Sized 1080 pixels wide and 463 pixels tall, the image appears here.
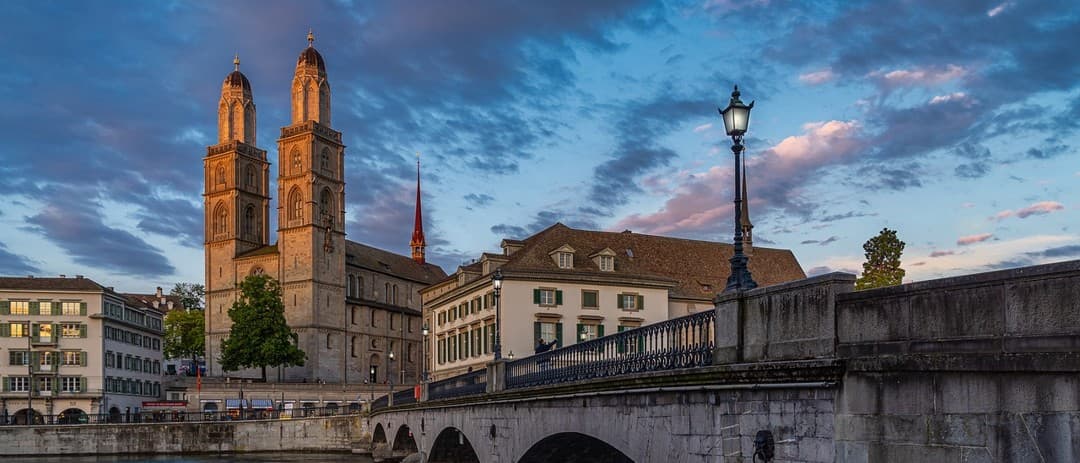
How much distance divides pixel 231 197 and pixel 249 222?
4091 millimetres

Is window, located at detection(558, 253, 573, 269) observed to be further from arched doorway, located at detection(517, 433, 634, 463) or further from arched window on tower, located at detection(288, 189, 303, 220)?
arched window on tower, located at detection(288, 189, 303, 220)

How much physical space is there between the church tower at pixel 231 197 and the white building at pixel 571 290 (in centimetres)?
5636

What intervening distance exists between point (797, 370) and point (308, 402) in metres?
96.9

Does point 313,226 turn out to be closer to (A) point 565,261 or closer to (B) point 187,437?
(B) point 187,437

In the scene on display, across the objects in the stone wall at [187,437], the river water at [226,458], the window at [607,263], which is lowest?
the river water at [226,458]

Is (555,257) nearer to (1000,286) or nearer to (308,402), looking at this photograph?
(308,402)

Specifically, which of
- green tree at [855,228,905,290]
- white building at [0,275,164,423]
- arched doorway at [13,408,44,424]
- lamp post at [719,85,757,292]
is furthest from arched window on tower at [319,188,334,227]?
lamp post at [719,85,757,292]

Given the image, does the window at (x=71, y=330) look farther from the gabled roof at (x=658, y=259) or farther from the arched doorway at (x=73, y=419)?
the gabled roof at (x=658, y=259)

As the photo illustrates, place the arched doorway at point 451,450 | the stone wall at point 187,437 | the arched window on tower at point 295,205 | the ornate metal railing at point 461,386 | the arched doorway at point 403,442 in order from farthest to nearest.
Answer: the arched window on tower at point 295,205, the stone wall at point 187,437, the arched doorway at point 403,442, the arched doorway at point 451,450, the ornate metal railing at point 461,386

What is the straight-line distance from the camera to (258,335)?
Answer: 105 m

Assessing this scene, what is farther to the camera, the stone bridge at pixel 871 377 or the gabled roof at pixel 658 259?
the gabled roof at pixel 658 259

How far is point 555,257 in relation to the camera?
68.2m

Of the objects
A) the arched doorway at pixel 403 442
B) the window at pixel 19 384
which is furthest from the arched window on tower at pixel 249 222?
the arched doorway at pixel 403 442

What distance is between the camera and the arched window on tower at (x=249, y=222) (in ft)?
431
